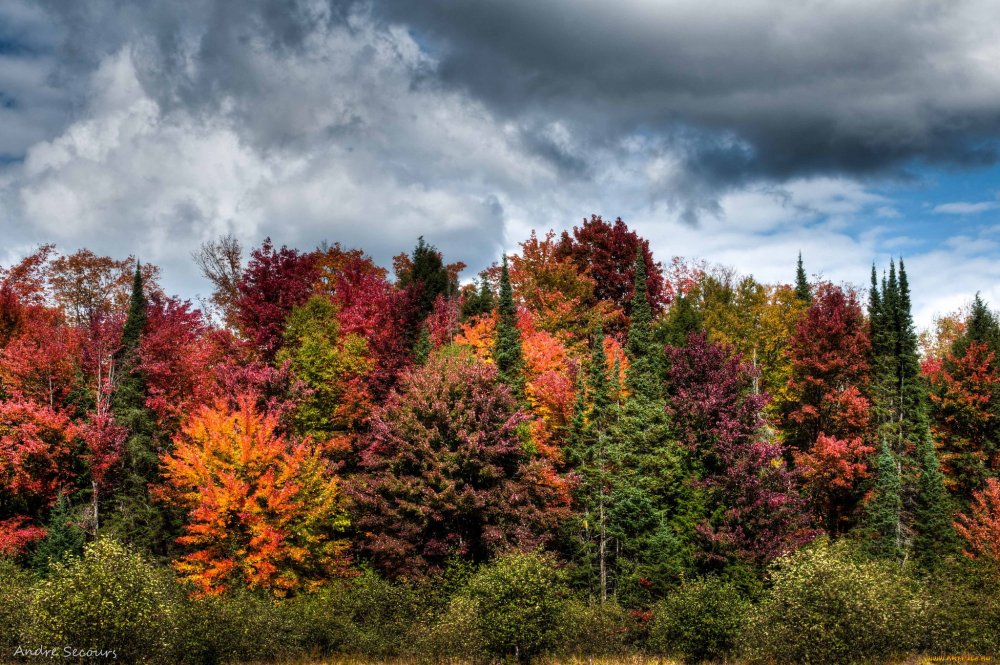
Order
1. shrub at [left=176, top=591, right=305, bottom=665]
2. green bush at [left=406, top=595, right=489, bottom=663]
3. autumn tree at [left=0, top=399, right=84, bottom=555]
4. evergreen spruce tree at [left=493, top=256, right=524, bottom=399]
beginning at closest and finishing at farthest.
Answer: shrub at [left=176, top=591, right=305, bottom=665] → green bush at [left=406, top=595, right=489, bottom=663] → autumn tree at [left=0, top=399, right=84, bottom=555] → evergreen spruce tree at [left=493, top=256, right=524, bottom=399]

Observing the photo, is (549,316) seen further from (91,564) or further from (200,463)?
(91,564)

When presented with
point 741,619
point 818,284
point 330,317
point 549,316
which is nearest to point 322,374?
point 330,317

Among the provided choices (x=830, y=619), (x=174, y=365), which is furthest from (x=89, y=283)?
(x=830, y=619)

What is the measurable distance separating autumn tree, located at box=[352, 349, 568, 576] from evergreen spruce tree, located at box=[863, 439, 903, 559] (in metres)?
19.5

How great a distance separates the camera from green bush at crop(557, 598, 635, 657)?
121 ft

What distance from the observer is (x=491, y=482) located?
131 ft

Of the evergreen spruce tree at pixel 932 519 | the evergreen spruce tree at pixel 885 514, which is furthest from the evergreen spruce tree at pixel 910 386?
the evergreen spruce tree at pixel 885 514

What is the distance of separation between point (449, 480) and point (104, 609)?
1573 centimetres

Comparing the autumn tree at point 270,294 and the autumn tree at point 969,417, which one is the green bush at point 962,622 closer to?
the autumn tree at point 969,417

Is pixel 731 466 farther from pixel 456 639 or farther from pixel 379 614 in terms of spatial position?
pixel 379 614

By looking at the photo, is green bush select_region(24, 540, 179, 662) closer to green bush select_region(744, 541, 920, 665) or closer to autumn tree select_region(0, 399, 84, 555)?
autumn tree select_region(0, 399, 84, 555)

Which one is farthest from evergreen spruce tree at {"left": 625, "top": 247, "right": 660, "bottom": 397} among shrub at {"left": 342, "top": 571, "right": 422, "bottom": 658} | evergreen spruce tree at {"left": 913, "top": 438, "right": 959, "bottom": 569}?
evergreen spruce tree at {"left": 913, "top": 438, "right": 959, "bottom": 569}

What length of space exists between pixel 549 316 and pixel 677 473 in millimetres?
16916

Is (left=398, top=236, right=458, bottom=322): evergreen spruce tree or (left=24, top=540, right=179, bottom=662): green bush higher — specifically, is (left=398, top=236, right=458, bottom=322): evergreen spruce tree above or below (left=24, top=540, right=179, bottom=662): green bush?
above
